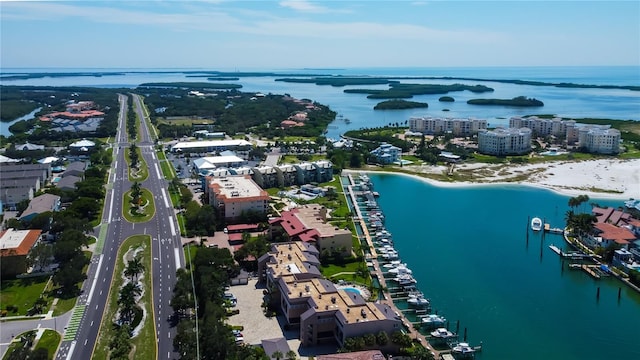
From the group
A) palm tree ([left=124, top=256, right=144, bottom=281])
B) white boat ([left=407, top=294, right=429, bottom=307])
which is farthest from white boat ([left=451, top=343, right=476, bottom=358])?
palm tree ([left=124, top=256, right=144, bottom=281])

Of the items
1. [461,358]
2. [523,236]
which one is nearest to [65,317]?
[461,358]

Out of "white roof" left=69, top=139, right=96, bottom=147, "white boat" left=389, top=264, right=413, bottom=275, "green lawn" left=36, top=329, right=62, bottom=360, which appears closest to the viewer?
"green lawn" left=36, top=329, right=62, bottom=360

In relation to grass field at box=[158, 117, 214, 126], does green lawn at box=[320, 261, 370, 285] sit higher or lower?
lower

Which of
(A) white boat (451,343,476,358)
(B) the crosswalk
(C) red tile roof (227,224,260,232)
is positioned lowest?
(A) white boat (451,343,476,358)

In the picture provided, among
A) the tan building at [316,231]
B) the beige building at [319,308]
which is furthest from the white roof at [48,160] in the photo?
the beige building at [319,308]

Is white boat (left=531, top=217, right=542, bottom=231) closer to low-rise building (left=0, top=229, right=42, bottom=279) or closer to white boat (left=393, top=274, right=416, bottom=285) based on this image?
white boat (left=393, top=274, right=416, bottom=285)

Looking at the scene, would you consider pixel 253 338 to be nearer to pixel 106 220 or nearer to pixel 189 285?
pixel 189 285
